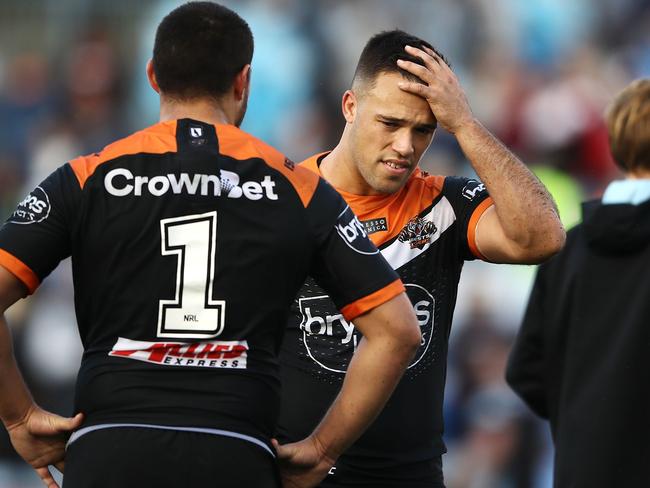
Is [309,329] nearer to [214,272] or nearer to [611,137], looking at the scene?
[214,272]

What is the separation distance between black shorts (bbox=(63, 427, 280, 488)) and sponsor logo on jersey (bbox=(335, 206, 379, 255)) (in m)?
0.60

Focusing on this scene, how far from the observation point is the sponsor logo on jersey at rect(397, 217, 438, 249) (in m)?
3.90

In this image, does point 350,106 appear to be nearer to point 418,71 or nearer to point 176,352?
point 418,71

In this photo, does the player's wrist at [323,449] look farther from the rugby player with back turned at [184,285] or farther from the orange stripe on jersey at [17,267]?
the orange stripe on jersey at [17,267]

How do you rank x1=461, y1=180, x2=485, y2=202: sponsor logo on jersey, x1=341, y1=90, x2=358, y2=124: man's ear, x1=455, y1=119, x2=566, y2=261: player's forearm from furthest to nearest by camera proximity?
x1=341, y1=90, x2=358, y2=124: man's ear < x1=461, y1=180, x2=485, y2=202: sponsor logo on jersey < x1=455, y1=119, x2=566, y2=261: player's forearm

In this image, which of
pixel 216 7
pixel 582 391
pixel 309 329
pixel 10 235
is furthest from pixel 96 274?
pixel 582 391

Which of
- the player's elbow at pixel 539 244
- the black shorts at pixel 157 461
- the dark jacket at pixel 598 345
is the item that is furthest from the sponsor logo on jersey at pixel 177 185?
the dark jacket at pixel 598 345

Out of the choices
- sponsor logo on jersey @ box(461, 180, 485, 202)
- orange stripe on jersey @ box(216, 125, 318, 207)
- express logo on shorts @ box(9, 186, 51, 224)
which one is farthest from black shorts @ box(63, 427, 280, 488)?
sponsor logo on jersey @ box(461, 180, 485, 202)

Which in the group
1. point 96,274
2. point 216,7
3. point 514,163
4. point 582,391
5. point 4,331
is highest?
point 216,7

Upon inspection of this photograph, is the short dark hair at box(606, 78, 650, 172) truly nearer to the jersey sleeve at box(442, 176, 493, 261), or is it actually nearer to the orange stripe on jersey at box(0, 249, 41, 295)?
the jersey sleeve at box(442, 176, 493, 261)

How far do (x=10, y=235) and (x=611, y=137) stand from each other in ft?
8.44

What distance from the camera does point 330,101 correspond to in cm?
909

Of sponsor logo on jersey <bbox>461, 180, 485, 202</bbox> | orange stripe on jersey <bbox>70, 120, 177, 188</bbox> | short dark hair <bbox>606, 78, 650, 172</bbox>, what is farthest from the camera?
short dark hair <bbox>606, 78, 650, 172</bbox>

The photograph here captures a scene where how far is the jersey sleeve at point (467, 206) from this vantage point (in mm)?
3896
